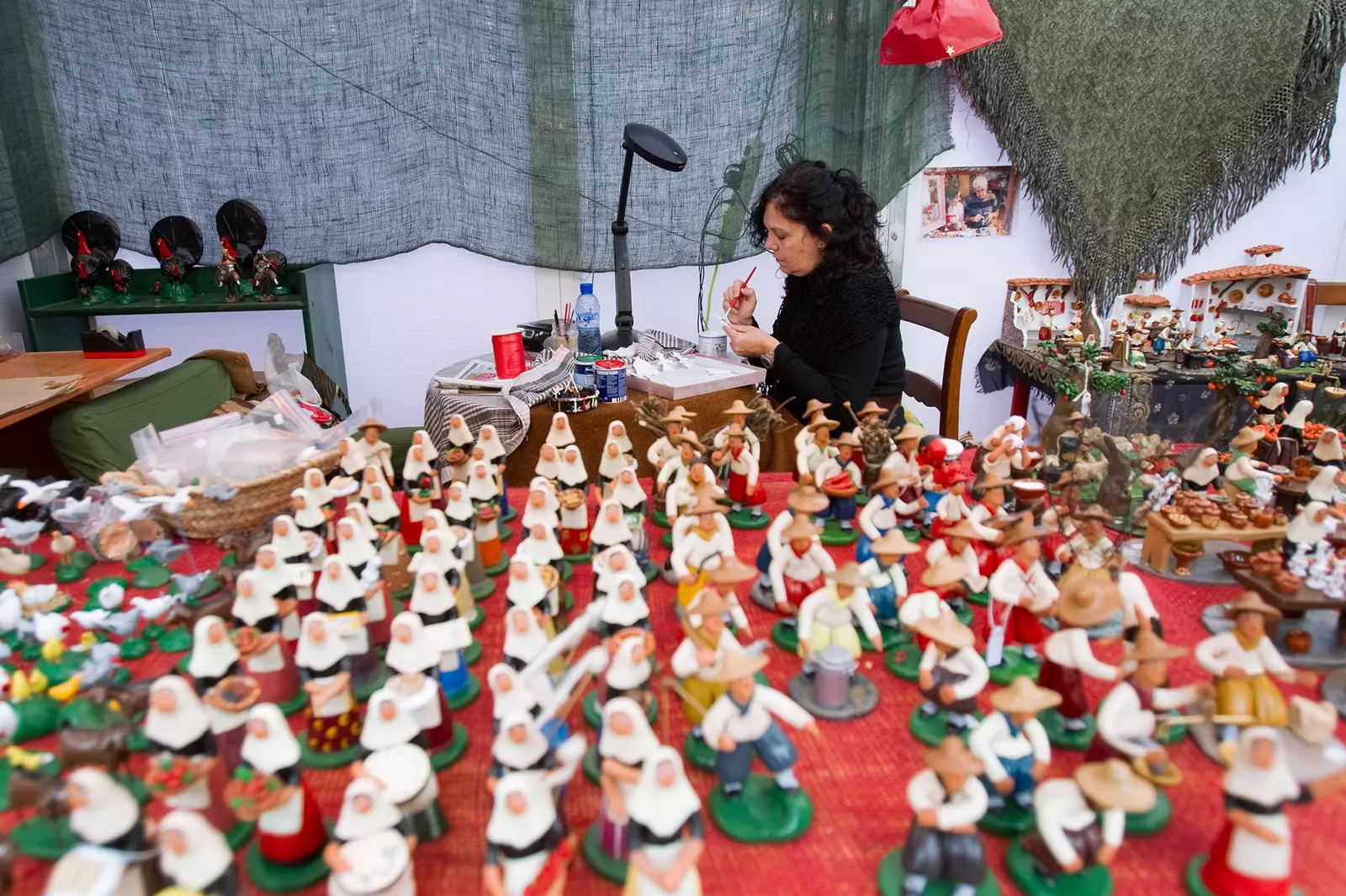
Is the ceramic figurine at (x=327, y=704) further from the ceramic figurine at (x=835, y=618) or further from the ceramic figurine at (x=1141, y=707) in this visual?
the ceramic figurine at (x=1141, y=707)

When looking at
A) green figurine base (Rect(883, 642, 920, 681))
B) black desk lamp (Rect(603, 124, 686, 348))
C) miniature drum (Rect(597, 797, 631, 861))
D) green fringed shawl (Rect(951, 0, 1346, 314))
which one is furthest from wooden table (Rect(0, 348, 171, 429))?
green fringed shawl (Rect(951, 0, 1346, 314))

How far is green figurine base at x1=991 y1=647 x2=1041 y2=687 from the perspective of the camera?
951 millimetres

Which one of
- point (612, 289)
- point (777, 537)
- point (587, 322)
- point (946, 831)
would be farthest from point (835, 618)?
point (612, 289)

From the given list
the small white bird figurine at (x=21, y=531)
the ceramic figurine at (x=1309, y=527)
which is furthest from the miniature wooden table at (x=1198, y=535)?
the small white bird figurine at (x=21, y=531)

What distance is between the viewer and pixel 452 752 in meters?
0.85

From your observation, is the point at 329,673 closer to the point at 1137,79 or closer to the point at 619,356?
the point at 619,356

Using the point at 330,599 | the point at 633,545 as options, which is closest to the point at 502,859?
the point at 330,599

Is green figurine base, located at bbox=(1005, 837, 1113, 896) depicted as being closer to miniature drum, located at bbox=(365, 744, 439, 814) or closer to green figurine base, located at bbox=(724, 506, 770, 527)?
miniature drum, located at bbox=(365, 744, 439, 814)

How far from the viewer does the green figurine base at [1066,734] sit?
854 millimetres

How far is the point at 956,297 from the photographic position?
3400 millimetres

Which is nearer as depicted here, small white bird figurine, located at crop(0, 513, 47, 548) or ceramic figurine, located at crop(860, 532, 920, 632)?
ceramic figurine, located at crop(860, 532, 920, 632)

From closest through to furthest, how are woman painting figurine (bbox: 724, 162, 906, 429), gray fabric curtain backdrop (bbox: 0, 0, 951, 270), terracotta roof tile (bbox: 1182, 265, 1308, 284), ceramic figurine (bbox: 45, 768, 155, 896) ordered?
ceramic figurine (bbox: 45, 768, 155, 896)
woman painting figurine (bbox: 724, 162, 906, 429)
gray fabric curtain backdrop (bbox: 0, 0, 951, 270)
terracotta roof tile (bbox: 1182, 265, 1308, 284)

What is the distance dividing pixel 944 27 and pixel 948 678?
245 cm

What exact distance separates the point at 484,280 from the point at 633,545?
2.09 metres
